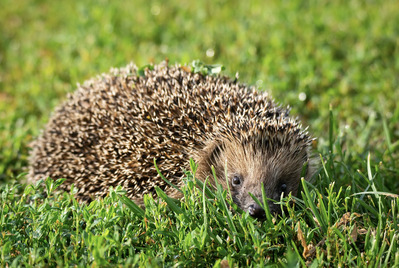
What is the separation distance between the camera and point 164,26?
864 centimetres

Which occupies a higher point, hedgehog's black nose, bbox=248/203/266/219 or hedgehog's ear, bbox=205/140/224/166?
hedgehog's ear, bbox=205/140/224/166

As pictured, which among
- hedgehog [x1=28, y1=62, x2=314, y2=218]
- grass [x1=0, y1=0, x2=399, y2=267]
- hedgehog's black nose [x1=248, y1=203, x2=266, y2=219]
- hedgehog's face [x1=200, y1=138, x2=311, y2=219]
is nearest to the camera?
grass [x1=0, y1=0, x2=399, y2=267]

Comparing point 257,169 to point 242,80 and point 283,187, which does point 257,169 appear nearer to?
point 283,187

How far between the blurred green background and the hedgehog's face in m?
0.90

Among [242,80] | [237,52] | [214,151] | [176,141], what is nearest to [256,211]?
[214,151]

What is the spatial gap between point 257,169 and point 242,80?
2.88m

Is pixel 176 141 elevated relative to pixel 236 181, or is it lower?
elevated

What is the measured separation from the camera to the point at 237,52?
7.56m

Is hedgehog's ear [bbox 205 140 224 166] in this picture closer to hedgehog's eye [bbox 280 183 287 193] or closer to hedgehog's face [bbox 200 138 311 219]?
hedgehog's face [bbox 200 138 311 219]

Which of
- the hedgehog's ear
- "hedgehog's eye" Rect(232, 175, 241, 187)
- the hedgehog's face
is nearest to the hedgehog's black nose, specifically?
the hedgehog's face

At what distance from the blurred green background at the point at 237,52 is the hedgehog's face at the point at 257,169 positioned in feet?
2.96

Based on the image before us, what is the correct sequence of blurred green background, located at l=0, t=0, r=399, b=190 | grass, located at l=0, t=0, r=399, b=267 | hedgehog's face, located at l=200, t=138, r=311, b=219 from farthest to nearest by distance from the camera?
1. blurred green background, located at l=0, t=0, r=399, b=190
2. hedgehog's face, located at l=200, t=138, r=311, b=219
3. grass, located at l=0, t=0, r=399, b=267

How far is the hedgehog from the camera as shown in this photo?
4.08 meters

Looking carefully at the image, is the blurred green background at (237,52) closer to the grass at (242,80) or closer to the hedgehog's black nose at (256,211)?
the grass at (242,80)
